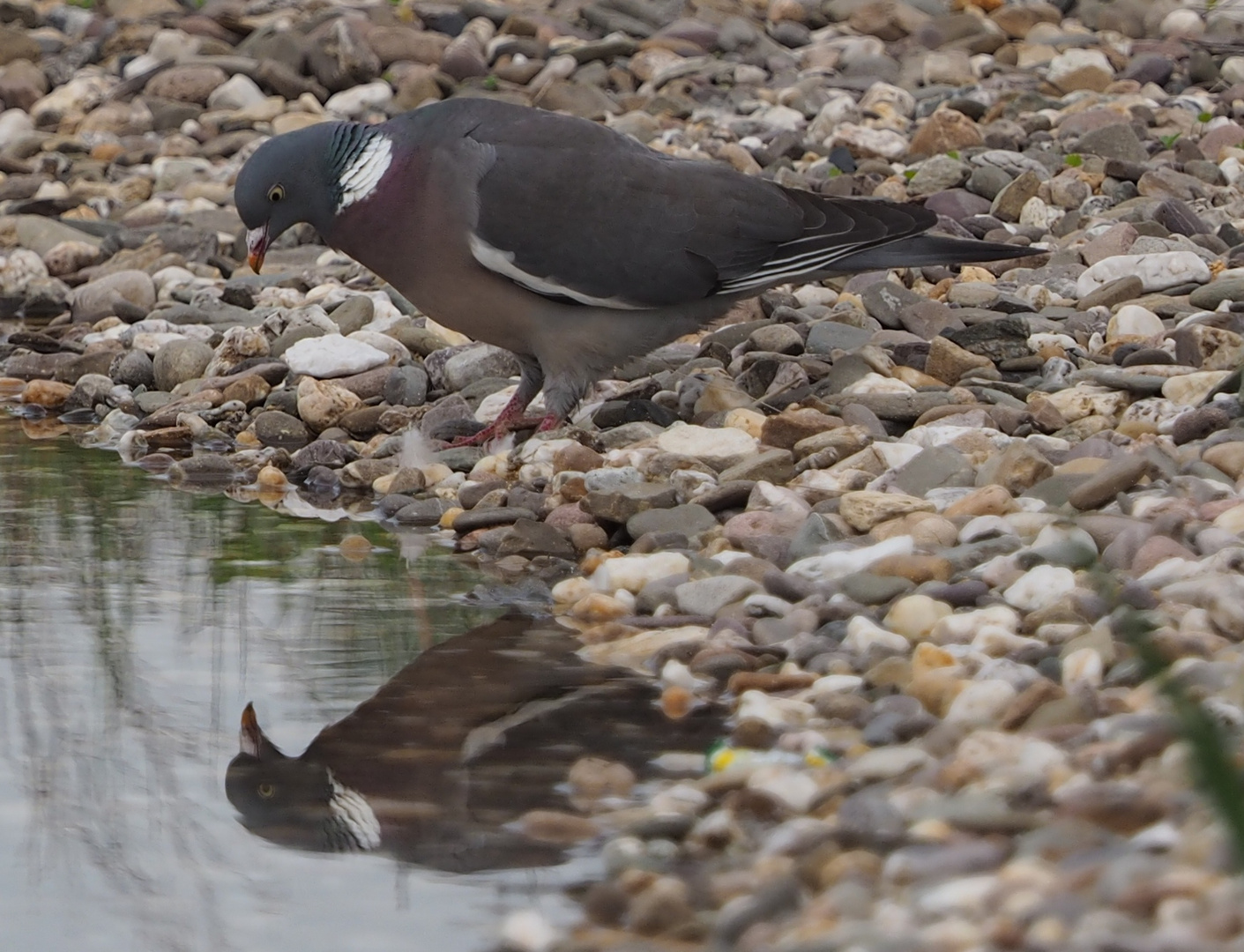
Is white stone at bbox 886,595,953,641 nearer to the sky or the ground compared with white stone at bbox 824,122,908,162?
nearer to the sky

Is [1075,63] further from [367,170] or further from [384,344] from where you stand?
[367,170]

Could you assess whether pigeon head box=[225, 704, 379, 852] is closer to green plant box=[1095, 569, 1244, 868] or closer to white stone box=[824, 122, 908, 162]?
green plant box=[1095, 569, 1244, 868]

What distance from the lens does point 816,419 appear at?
4387 mm

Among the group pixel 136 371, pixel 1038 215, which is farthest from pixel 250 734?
pixel 1038 215

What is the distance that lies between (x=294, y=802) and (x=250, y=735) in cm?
30

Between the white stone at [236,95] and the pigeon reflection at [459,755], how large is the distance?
6412 millimetres

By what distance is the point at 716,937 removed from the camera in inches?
83.7

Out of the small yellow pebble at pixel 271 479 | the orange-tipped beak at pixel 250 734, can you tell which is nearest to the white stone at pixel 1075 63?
the small yellow pebble at pixel 271 479

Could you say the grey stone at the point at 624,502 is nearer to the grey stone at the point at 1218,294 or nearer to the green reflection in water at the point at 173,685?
the green reflection in water at the point at 173,685

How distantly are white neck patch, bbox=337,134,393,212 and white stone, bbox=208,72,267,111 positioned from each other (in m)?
4.81

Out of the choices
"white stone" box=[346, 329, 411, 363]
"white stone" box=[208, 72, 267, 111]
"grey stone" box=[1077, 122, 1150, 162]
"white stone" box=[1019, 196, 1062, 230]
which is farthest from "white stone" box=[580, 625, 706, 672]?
"white stone" box=[208, 72, 267, 111]

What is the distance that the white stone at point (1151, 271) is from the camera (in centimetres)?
517

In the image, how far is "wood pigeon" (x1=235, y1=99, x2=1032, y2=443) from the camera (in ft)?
14.8

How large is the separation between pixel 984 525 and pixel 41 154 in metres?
6.59
